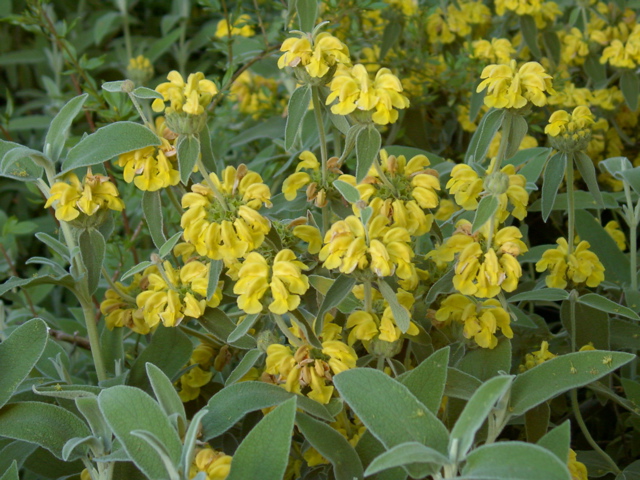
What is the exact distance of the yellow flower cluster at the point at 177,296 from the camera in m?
0.55

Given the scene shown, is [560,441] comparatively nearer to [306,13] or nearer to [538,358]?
[538,358]

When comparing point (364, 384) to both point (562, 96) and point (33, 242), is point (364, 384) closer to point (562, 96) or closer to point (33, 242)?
point (562, 96)

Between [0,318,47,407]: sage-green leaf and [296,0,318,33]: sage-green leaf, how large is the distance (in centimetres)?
30

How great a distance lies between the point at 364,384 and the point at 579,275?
0.93 feet

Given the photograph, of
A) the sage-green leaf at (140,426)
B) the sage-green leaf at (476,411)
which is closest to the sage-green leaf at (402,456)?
the sage-green leaf at (476,411)

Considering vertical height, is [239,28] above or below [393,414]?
above

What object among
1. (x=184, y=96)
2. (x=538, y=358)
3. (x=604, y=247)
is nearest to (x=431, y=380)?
(x=538, y=358)

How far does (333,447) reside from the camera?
0.46m

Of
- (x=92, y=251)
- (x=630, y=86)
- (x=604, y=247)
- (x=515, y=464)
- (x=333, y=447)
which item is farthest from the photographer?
(x=630, y=86)

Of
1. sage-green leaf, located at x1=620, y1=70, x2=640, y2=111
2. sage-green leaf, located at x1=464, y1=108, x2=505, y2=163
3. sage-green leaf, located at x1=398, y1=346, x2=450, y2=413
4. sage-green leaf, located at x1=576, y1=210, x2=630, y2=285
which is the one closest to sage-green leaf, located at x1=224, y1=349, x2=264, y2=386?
sage-green leaf, located at x1=398, y1=346, x2=450, y2=413

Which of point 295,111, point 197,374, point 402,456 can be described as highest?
point 295,111

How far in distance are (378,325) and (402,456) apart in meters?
0.16

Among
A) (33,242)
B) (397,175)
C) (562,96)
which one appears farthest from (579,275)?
(33,242)

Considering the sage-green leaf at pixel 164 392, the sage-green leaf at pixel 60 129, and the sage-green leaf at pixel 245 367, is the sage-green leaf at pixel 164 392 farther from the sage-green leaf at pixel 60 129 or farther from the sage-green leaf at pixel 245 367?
the sage-green leaf at pixel 60 129
